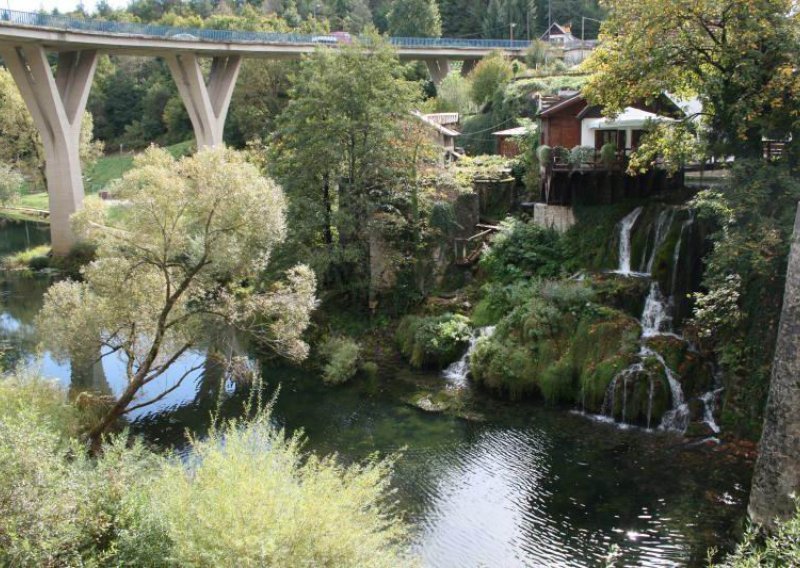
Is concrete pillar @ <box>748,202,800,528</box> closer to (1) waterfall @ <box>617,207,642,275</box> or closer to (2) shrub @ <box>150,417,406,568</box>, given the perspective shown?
(2) shrub @ <box>150,417,406,568</box>

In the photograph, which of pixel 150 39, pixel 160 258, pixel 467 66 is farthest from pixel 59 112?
pixel 467 66

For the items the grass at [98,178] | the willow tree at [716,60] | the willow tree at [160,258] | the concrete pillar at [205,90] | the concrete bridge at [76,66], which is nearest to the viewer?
the willow tree at [160,258]

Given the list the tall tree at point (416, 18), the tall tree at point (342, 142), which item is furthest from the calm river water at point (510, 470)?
the tall tree at point (416, 18)

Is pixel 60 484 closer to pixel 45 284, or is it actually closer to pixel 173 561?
pixel 173 561

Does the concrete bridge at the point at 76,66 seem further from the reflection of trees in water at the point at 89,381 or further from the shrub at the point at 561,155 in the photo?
the reflection of trees in water at the point at 89,381

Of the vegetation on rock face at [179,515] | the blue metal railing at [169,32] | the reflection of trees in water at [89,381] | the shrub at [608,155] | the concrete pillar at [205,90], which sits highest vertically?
the blue metal railing at [169,32]

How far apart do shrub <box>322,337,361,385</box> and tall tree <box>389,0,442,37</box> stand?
1989 inches

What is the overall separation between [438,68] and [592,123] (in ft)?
122

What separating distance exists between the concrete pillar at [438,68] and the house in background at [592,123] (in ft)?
108

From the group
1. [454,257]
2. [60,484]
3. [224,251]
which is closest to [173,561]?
[60,484]

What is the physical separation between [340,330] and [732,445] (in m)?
11.8

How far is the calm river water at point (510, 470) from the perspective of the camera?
12.2 meters

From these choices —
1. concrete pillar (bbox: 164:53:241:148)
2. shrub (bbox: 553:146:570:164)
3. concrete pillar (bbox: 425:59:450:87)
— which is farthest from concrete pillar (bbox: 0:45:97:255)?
concrete pillar (bbox: 425:59:450:87)

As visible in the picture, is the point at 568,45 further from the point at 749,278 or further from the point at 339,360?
the point at 749,278
